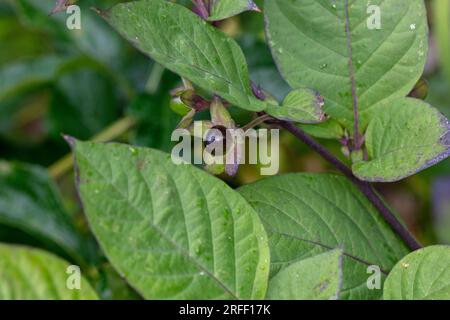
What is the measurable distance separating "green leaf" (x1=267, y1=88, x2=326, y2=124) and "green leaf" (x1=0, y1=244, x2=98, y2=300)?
0.83 ft

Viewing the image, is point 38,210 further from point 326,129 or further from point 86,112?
point 326,129

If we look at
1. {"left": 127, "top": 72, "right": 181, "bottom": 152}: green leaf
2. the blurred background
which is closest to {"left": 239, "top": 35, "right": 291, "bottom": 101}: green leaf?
the blurred background

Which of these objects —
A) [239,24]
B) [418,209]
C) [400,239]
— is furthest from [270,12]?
[418,209]

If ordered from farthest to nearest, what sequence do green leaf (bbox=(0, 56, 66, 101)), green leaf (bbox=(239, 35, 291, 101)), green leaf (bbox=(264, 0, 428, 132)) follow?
green leaf (bbox=(0, 56, 66, 101)) → green leaf (bbox=(239, 35, 291, 101)) → green leaf (bbox=(264, 0, 428, 132))

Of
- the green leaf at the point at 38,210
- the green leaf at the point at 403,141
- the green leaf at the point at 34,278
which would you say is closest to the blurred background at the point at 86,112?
the green leaf at the point at 38,210

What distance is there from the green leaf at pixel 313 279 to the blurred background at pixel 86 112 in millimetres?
405

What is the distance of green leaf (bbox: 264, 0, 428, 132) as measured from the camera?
0.66m

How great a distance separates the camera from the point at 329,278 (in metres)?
0.54

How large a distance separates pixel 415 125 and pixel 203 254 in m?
0.21

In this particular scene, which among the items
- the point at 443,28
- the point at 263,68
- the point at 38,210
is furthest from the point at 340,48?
the point at 443,28

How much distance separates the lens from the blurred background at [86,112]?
1.03 m

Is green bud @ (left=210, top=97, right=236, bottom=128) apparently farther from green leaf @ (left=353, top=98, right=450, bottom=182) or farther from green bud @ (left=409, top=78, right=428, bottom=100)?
green bud @ (left=409, top=78, right=428, bottom=100)

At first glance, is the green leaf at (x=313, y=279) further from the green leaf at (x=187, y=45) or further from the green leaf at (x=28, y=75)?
the green leaf at (x=28, y=75)

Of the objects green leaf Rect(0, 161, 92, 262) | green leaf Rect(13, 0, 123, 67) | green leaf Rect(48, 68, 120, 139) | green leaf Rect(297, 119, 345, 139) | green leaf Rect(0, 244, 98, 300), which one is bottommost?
green leaf Rect(0, 161, 92, 262)
